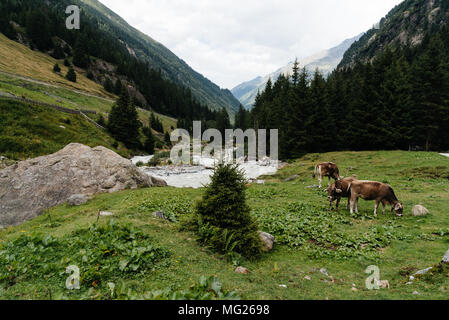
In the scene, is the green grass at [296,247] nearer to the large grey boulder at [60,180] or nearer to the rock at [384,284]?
the rock at [384,284]

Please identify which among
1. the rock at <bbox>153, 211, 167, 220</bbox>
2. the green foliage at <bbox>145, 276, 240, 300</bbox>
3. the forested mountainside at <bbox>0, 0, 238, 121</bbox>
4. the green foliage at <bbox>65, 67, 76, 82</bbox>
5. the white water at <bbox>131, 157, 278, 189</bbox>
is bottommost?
the white water at <bbox>131, 157, 278, 189</bbox>

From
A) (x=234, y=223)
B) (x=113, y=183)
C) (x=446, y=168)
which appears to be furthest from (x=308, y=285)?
(x=446, y=168)

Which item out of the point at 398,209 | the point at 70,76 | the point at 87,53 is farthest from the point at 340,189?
the point at 87,53

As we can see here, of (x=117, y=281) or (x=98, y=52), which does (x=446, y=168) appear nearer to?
(x=117, y=281)

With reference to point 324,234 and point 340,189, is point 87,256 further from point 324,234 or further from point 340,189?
point 340,189

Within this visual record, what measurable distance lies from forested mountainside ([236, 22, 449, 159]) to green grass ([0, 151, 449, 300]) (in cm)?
2578

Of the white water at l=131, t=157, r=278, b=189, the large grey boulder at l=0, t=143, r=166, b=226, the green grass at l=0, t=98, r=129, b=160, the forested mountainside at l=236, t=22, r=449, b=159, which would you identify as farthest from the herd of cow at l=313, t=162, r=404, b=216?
the green grass at l=0, t=98, r=129, b=160

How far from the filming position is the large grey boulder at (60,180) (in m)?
16.7

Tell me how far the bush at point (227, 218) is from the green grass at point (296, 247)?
1.95 feet

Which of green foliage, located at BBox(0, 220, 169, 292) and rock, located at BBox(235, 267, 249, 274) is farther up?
green foliage, located at BBox(0, 220, 169, 292)

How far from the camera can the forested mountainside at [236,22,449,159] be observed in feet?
130

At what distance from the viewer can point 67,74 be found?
96.1 metres

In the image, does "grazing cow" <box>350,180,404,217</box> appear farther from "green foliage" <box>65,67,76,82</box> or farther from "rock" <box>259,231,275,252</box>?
"green foliage" <box>65,67,76,82</box>

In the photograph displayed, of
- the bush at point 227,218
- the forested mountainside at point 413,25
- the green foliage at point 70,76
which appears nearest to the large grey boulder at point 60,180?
the bush at point 227,218
